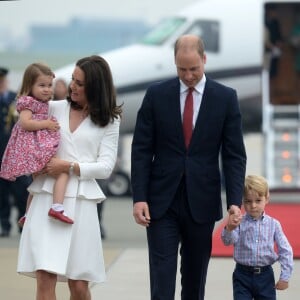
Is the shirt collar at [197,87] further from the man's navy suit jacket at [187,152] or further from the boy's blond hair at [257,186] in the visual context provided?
the boy's blond hair at [257,186]

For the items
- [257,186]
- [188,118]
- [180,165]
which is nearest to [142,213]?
[180,165]

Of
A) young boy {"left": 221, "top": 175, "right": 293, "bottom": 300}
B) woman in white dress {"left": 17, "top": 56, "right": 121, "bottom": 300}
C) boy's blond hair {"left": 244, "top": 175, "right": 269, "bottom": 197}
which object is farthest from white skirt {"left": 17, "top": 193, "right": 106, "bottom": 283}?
boy's blond hair {"left": 244, "top": 175, "right": 269, "bottom": 197}

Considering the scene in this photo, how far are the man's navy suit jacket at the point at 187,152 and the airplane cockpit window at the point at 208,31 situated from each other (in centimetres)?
1093

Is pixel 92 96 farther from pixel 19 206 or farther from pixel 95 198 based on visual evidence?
pixel 19 206

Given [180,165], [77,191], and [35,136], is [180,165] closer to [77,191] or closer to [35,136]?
[77,191]

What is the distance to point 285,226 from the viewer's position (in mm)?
12023

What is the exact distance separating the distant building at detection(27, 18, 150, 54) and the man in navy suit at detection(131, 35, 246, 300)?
11.0 metres

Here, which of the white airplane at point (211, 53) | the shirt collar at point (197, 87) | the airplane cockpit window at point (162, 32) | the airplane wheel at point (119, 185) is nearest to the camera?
the shirt collar at point (197, 87)

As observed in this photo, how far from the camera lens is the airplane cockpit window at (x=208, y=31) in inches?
667

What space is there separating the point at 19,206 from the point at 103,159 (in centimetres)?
581

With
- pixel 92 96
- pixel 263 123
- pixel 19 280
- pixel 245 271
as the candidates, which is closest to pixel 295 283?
pixel 19 280

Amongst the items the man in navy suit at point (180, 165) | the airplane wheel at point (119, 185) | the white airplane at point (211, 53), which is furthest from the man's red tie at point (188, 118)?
the airplane wheel at point (119, 185)

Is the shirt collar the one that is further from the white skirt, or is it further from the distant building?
the distant building

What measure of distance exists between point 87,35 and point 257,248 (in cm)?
1127
